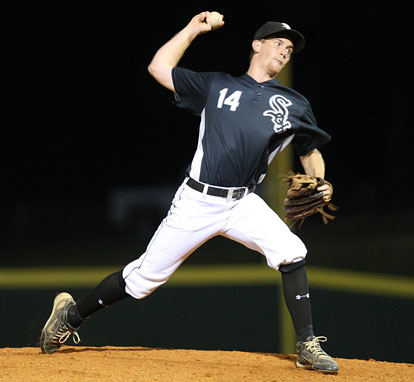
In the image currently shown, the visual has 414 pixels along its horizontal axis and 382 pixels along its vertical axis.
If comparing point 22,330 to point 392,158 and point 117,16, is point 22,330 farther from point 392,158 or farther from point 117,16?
point 117,16

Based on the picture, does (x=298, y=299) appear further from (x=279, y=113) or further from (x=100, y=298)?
(x=100, y=298)

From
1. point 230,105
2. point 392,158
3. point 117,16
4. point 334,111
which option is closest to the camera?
point 230,105

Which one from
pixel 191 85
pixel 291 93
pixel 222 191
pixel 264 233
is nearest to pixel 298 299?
pixel 264 233

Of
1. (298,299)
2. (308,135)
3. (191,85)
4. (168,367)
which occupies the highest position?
(191,85)

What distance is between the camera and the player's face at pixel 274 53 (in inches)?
129

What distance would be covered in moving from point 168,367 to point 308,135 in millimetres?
1209

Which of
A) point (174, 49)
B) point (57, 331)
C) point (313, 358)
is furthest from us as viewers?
point (57, 331)

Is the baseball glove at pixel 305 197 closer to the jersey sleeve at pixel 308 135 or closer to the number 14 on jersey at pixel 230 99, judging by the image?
the jersey sleeve at pixel 308 135

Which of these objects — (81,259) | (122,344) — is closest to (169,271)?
(122,344)

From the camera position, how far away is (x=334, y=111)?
21.7 feet

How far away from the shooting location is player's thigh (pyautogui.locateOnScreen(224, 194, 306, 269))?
321cm

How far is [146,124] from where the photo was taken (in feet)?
27.4

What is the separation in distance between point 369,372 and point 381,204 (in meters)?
4.45

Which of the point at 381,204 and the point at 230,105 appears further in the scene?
the point at 381,204
